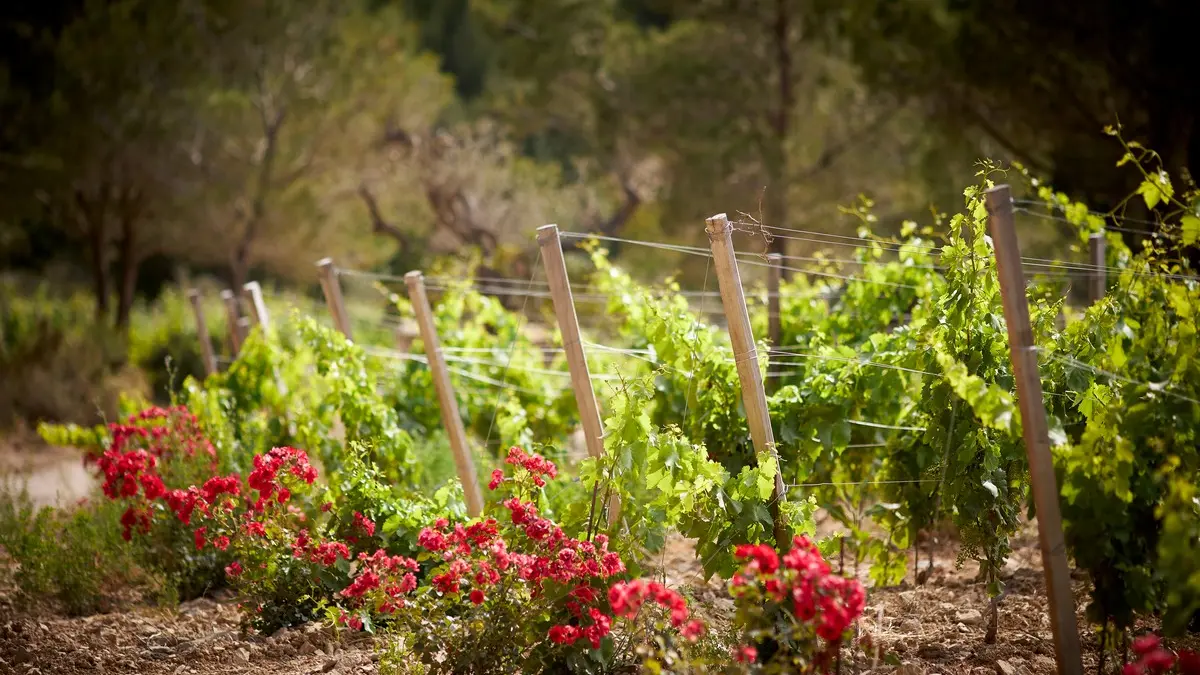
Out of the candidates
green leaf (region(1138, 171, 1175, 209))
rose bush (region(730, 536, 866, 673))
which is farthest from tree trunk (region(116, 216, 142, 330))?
green leaf (region(1138, 171, 1175, 209))

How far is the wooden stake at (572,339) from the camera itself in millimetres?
3264

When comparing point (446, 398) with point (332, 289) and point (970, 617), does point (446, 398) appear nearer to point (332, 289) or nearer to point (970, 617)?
point (332, 289)

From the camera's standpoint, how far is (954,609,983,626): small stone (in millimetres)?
3436

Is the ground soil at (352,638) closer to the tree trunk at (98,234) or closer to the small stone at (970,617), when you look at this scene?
the small stone at (970,617)

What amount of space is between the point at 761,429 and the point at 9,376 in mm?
8936

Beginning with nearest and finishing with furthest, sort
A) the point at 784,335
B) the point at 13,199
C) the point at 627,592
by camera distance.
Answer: the point at 627,592, the point at 784,335, the point at 13,199

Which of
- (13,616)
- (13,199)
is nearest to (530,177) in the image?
(13,199)

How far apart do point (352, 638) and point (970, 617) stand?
2021 millimetres

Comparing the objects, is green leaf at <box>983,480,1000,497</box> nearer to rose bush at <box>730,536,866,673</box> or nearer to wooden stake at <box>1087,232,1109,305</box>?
rose bush at <box>730,536,866,673</box>

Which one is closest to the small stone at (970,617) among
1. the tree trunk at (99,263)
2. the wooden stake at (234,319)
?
the wooden stake at (234,319)

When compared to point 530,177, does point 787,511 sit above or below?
below

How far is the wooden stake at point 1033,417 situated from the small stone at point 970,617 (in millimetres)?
964

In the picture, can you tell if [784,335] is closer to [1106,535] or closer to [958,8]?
[1106,535]

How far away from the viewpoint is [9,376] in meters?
9.66
